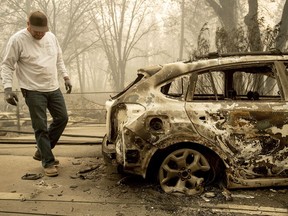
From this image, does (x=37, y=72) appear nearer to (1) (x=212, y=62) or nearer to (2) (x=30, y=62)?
(2) (x=30, y=62)

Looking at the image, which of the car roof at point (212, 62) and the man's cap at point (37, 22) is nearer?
the car roof at point (212, 62)

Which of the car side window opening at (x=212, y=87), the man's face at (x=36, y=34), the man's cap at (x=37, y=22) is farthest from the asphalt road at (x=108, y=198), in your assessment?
the man's cap at (x=37, y=22)

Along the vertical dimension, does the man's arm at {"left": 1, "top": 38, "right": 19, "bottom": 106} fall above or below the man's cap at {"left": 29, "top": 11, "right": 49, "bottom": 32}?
below

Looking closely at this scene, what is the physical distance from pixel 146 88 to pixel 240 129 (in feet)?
3.80

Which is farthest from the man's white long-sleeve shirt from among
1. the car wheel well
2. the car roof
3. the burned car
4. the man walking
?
the car wheel well

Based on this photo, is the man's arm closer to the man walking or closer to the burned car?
the man walking

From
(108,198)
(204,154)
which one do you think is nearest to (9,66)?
(108,198)

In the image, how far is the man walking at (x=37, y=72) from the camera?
4527 millimetres

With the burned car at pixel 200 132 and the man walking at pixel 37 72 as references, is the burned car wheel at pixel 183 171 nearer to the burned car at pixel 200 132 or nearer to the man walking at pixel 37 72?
the burned car at pixel 200 132

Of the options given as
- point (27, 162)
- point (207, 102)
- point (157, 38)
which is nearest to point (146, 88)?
point (207, 102)

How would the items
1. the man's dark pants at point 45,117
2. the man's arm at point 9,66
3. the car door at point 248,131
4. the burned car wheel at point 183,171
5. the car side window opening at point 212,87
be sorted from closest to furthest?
1. the car door at point 248,131
2. the burned car wheel at point 183,171
3. the car side window opening at point 212,87
4. the man's arm at point 9,66
5. the man's dark pants at point 45,117

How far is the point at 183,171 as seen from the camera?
13.0 feet

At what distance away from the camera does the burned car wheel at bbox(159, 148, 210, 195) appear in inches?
155

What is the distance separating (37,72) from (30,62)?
16 cm
